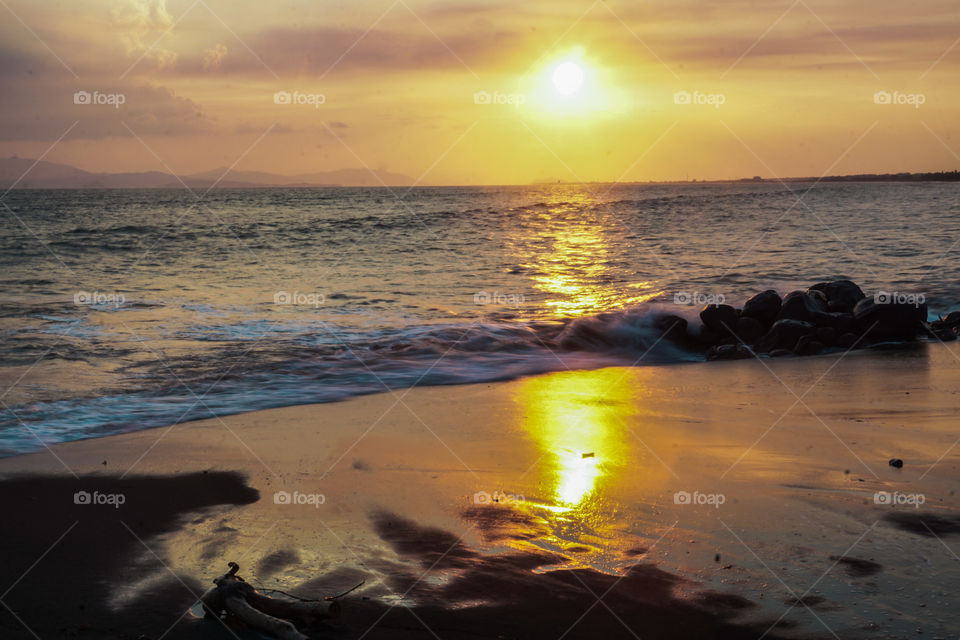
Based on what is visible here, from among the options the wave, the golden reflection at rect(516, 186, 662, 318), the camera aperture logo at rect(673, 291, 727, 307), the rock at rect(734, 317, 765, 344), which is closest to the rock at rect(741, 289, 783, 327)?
the rock at rect(734, 317, 765, 344)

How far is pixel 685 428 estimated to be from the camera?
780cm

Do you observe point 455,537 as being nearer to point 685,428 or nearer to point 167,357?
point 685,428

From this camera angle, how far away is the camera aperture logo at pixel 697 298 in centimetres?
1683

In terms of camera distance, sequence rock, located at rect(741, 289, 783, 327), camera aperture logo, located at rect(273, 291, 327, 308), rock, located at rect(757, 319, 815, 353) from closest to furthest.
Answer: rock, located at rect(757, 319, 815, 353) → rock, located at rect(741, 289, 783, 327) → camera aperture logo, located at rect(273, 291, 327, 308)

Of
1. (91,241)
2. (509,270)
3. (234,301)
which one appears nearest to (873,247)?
(509,270)

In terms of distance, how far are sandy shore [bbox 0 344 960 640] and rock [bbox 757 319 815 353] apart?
3.62 metres

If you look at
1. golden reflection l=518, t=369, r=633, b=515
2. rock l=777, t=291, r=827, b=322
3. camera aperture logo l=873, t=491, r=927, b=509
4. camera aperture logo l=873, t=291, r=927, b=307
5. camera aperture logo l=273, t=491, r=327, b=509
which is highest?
camera aperture logo l=873, t=291, r=927, b=307

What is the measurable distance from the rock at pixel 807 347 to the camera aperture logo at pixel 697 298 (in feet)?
12.7

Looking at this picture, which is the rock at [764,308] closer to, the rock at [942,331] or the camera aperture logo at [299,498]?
the rock at [942,331]

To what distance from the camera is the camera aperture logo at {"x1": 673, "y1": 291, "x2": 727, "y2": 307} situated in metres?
16.8

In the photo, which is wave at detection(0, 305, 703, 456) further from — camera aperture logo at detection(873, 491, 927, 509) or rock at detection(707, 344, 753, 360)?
camera aperture logo at detection(873, 491, 927, 509)

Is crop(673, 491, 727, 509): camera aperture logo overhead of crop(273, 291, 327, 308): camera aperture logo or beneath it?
beneath

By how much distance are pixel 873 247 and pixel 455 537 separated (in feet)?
81.9

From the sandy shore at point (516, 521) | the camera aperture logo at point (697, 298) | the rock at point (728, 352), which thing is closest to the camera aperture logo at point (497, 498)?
the sandy shore at point (516, 521)
